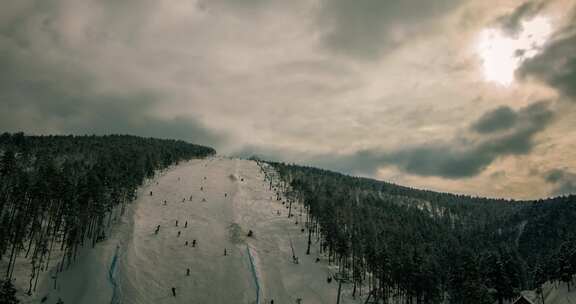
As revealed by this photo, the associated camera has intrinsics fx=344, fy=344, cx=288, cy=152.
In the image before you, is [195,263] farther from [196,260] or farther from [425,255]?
[425,255]

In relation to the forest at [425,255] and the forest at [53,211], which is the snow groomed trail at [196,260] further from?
the forest at [425,255]

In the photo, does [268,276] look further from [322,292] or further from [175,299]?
[175,299]

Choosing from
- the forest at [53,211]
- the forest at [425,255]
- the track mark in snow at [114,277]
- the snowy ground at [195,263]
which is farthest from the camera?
the forest at [425,255]

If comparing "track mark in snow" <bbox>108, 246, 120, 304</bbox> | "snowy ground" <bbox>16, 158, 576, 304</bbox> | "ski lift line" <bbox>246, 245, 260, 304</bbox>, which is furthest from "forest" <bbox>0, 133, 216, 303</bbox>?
"ski lift line" <bbox>246, 245, 260, 304</bbox>

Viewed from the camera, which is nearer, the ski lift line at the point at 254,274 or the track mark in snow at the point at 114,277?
the track mark in snow at the point at 114,277

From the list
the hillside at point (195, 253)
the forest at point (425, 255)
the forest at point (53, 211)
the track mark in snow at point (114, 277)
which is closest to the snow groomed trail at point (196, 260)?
the track mark in snow at point (114, 277)

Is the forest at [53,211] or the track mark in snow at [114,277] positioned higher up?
the forest at [53,211]

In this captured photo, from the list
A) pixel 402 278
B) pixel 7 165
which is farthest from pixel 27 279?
pixel 402 278

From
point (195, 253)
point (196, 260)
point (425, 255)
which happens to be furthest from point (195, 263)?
point (425, 255)
